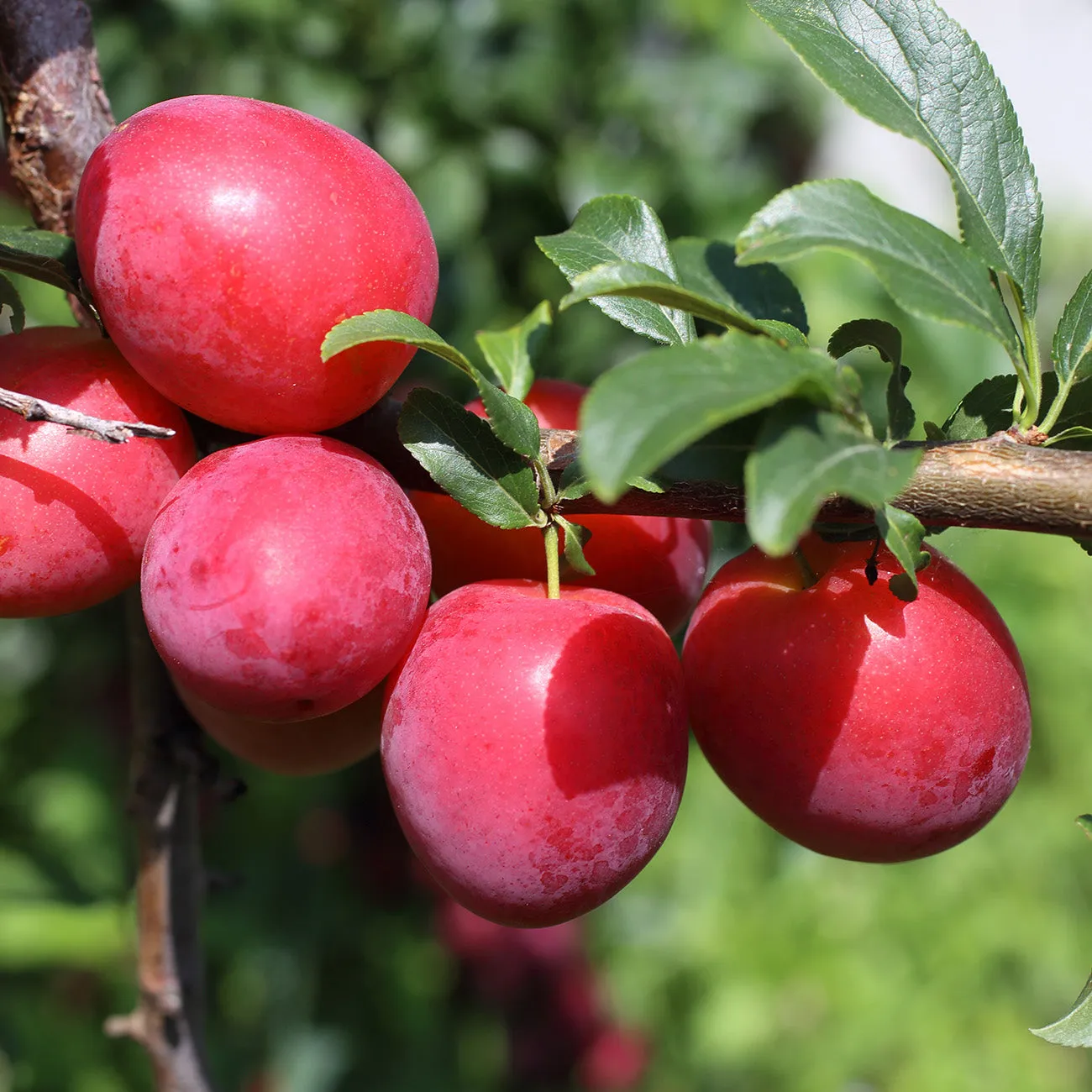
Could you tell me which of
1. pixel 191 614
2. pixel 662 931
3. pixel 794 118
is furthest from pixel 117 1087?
pixel 794 118

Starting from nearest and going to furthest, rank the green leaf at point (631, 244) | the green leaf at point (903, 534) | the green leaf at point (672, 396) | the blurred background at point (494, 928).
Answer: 1. the green leaf at point (672, 396)
2. the green leaf at point (903, 534)
3. the green leaf at point (631, 244)
4. the blurred background at point (494, 928)

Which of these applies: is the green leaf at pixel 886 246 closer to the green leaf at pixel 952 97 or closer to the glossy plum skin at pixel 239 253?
the green leaf at pixel 952 97

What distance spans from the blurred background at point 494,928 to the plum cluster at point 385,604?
49cm

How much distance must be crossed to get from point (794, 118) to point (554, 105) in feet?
4.52

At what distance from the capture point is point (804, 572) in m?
0.49

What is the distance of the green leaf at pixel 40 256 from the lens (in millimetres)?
463

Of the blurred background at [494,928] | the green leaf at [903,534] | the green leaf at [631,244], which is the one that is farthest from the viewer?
the blurred background at [494,928]

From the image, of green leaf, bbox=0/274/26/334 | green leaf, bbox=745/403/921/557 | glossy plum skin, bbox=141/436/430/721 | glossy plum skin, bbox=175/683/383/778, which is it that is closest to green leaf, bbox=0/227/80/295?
green leaf, bbox=0/274/26/334

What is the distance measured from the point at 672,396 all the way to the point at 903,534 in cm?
14

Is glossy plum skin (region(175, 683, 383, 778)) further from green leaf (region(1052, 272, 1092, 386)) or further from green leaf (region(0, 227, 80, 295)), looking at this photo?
green leaf (region(1052, 272, 1092, 386))

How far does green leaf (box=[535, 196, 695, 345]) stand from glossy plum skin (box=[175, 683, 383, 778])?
0.24 m

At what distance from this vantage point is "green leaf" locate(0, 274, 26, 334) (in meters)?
0.49

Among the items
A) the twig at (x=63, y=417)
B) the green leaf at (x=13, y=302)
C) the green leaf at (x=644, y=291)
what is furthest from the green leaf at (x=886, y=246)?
the green leaf at (x=13, y=302)

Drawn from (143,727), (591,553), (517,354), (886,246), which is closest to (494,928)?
(143,727)
